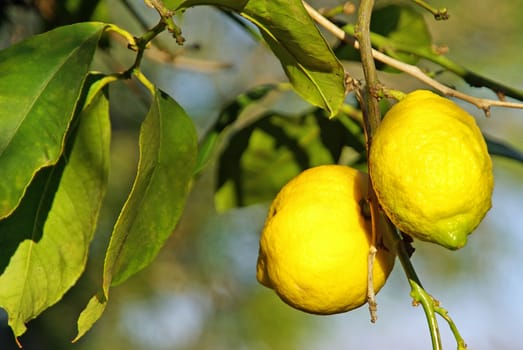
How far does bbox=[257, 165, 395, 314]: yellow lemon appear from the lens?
0.64 meters

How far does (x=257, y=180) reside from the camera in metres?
0.99

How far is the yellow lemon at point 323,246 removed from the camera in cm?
64

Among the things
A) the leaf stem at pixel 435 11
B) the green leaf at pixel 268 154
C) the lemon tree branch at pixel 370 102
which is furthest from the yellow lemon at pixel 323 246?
the green leaf at pixel 268 154

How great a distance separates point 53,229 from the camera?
0.72 metres

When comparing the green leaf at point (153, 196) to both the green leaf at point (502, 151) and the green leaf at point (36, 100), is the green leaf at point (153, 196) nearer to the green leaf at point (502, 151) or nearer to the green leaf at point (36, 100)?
the green leaf at point (36, 100)

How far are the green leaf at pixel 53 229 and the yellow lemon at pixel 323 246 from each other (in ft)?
0.56

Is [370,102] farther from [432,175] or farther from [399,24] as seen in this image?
[399,24]

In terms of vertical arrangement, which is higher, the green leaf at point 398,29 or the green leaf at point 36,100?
the green leaf at point 36,100

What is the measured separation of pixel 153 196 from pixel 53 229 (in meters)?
0.12

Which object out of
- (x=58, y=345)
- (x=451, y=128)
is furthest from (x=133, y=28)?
(x=451, y=128)

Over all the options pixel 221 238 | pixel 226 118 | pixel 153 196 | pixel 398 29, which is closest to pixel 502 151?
pixel 398 29

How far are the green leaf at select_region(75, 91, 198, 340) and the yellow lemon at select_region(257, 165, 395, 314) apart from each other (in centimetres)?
9

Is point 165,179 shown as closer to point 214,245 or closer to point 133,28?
point 133,28

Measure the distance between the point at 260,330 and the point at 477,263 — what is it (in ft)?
2.82
